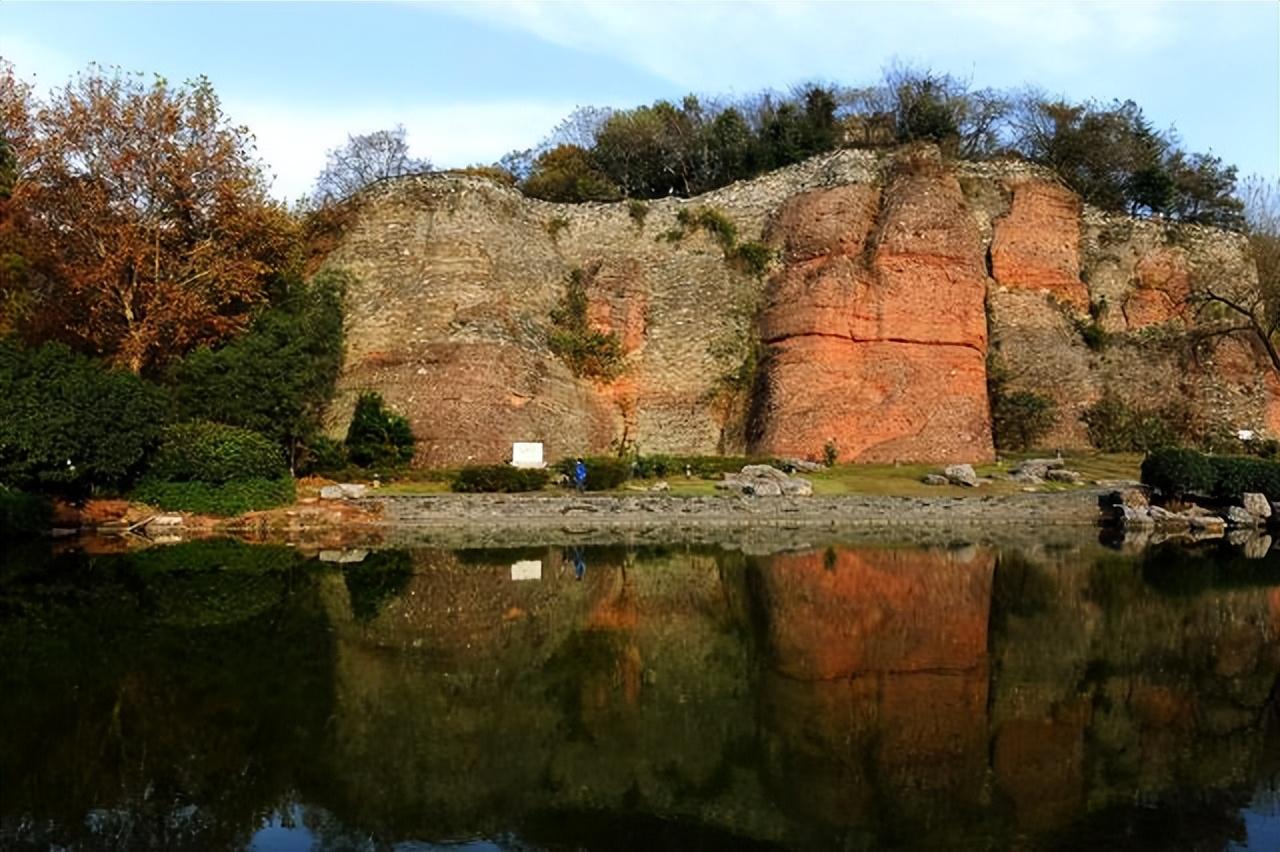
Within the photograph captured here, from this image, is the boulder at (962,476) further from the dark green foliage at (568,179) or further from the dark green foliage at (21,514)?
the dark green foliage at (568,179)

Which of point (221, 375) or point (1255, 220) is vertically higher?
point (1255, 220)

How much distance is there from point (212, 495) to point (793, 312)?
63.9 feet

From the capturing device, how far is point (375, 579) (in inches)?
674

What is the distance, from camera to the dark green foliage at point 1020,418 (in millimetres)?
36875

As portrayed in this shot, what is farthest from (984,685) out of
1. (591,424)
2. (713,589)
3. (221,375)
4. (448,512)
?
(591,424)

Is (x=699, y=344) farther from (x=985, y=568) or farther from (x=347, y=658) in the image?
(x=347, y=658)


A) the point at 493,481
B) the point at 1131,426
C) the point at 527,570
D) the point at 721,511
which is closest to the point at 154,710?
the point at 527,570

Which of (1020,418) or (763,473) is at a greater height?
(1020,418)

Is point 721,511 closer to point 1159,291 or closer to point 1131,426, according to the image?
point 1131,426

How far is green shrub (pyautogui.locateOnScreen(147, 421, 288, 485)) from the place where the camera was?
25062 mm

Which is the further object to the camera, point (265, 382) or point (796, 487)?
point (265, 382)

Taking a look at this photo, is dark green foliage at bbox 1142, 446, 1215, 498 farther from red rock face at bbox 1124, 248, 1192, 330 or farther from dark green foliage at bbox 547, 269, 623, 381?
dark green foliage at bbox 547, 269, 623, 381

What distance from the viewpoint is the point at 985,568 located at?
61.2ft

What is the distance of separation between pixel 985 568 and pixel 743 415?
60.5ft
